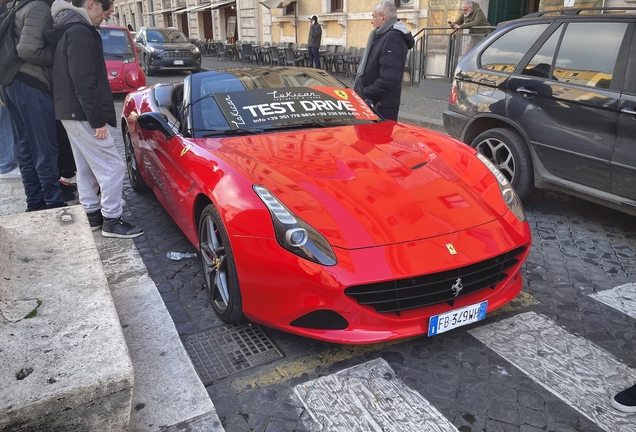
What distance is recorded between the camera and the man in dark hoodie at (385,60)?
17.4 feet

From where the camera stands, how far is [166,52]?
60.1 feet

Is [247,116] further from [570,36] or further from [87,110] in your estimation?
[570,36]

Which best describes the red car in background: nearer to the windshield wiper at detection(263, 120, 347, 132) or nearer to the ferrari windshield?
the ferrari windshield

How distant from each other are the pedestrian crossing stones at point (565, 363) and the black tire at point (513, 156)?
1962mm

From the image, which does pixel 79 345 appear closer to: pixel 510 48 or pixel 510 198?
pixel 510 198

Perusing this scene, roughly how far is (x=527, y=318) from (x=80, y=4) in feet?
12.2

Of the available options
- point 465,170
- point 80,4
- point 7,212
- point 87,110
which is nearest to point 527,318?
point 465,170

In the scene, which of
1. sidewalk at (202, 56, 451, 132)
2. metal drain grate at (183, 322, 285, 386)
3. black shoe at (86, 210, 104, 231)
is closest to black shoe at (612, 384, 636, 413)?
metal drain grate at (183, 322, 285, 386)

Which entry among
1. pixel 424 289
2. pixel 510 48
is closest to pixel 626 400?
pixel 424 289

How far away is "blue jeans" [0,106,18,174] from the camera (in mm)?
5438

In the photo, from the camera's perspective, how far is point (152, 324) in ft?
9.89

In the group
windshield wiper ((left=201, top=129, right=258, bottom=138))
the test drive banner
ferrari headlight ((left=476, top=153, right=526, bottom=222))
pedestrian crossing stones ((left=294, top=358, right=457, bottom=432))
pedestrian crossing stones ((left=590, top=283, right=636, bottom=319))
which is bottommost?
pedestrian crossing stones ((left=294, top=358, right=457, bottom=432))

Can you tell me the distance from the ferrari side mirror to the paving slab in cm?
122

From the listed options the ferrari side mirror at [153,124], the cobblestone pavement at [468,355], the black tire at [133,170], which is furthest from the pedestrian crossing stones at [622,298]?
the black tire at [133,170]
